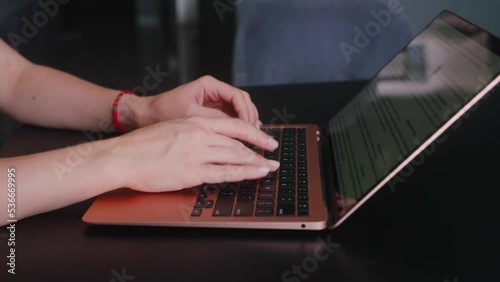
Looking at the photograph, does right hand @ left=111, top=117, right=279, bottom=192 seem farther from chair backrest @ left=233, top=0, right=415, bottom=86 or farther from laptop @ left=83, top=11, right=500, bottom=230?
chair backrest @ left=233, top=0, right=415, bottom=86

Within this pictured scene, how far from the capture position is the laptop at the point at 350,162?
663mm

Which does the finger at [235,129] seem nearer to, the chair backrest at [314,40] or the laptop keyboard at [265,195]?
the laptop keyboard at [265,195]

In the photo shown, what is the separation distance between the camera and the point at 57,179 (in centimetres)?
73

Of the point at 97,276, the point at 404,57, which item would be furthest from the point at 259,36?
the point at 97,276

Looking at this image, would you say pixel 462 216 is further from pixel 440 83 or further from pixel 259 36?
pixel 259 36

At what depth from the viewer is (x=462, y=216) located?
72 cm

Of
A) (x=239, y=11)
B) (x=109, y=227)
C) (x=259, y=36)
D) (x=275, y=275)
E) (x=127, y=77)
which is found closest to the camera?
(x=275, y=275)

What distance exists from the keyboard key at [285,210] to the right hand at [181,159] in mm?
68

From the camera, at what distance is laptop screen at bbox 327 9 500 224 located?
66 cm

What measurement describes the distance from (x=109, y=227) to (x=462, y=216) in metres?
0.45

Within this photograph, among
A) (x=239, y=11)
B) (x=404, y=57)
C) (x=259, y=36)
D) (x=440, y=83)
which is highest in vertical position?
(x=239, y=11)

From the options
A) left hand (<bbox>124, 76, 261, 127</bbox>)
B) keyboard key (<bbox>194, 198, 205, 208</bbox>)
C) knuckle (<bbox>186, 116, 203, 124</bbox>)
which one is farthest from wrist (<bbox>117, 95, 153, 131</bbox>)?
keyboard key (<bbox>194, 198, 205, 208</bbox>)

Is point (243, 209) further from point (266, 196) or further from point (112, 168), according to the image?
point (112, 168)

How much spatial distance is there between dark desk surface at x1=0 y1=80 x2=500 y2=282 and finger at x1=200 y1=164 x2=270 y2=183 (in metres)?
0.09
